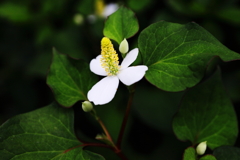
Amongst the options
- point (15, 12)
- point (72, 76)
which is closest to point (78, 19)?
point (15, 12)

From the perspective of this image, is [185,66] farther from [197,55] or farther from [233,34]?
[233,34]

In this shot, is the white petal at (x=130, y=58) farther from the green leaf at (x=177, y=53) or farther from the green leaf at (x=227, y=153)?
the green leaf at (x=227, y=153)

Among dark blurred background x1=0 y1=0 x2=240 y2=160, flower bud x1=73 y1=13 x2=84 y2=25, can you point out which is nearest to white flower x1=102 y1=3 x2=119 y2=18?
dark blurred background x1=0 y1=0 x2=240 y2=160

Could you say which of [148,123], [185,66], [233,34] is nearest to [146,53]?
[185,66]

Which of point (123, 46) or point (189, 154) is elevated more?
point (123, 46)

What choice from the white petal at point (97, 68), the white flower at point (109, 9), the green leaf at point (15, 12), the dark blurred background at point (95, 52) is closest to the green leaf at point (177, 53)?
the white petal at point (97, 68)

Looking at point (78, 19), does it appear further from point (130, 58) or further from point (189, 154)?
A: point (189, 154)
